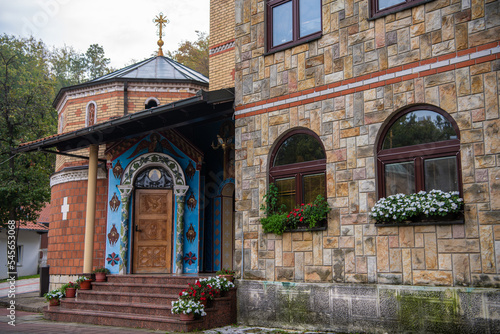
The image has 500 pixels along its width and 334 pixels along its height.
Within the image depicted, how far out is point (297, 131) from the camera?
8.78 metres

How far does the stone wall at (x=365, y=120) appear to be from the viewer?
6684 mm

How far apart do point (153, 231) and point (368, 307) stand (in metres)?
6.57

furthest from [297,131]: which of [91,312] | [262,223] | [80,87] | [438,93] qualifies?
[80,87]

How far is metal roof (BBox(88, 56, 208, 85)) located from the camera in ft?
48.3

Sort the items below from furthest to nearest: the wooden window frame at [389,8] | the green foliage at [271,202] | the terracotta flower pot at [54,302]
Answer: the terracotta flower pot at [54,302] < the green foliage at [271,202] < the wooden window frame at [389,8]

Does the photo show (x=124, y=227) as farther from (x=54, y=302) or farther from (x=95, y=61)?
(x=95, y=61)

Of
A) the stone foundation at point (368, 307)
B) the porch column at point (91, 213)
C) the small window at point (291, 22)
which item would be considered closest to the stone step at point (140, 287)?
the porch column at point (91, 213)

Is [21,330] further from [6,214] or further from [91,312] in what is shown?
[6,214]

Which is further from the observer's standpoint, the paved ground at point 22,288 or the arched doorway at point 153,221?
the paved ground at point 22,288

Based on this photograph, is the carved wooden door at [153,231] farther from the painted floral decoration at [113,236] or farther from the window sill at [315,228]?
the window sill at [315,228]

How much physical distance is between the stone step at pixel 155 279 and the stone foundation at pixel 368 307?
5.28 ft

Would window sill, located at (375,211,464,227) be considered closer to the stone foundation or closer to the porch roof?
the stone foundation

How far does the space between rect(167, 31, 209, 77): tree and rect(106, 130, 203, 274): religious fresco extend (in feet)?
Answer: 62.0

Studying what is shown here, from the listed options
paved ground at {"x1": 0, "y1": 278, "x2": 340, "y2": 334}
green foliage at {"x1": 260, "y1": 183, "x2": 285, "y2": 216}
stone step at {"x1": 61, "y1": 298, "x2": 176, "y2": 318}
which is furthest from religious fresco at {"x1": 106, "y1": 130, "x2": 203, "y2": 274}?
green foliage at {"x1": 260, "y1": 183, "x2": 285, "y2": 216}
